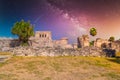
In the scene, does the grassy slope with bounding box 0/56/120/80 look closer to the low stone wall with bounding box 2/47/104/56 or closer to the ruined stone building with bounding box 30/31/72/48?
the low stone wall with bounding box 2/47/104/56

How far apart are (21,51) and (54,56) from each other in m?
8.30

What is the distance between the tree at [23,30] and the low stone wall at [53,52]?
34.2 ft

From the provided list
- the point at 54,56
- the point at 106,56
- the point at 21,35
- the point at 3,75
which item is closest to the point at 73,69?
the point at 3,75

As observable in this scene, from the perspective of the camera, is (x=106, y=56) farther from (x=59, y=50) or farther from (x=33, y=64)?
(x=33, y=64)

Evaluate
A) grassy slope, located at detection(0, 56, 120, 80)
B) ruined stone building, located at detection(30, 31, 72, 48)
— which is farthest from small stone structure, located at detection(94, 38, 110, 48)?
grassy slope, located at detection(0, 56, 120, 80)

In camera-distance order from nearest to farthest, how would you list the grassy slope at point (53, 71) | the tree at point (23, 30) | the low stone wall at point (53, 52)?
the grassy slope at point (53, 71), the low stone wall at point (53, 52), the tree at point (23, 30)

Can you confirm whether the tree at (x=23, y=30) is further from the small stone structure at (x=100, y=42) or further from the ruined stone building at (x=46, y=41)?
the small stone structure at (x=100, y=42)

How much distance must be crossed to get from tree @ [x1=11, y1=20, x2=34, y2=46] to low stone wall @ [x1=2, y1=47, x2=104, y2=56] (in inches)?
410

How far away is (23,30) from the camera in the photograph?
76125mm

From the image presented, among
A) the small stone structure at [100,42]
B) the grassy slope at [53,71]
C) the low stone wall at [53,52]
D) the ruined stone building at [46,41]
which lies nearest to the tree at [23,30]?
the ruined stone building at [46,41]

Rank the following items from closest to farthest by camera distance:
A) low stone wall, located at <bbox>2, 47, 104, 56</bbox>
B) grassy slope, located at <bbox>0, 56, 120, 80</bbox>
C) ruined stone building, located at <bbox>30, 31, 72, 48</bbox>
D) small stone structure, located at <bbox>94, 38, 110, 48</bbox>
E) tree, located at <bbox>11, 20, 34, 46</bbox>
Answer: grassy slope, located at <bbox>0, 56, 120, 80</bbox> → low stone wall, located at <bbox>2, 47, 104, 56</bbox> → tree, located at <bbox>11, 20, 34, 46</bbox> → ruined stone building, located at <bbox>30, 31, 72, 48</bbox> → small stone structure, located at <bbox>94, 38, 110, 48</bbox>

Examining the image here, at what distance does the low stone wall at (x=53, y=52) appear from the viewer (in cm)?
6191

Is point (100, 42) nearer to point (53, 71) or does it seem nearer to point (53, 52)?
point (53, 52)

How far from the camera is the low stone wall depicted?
6191cm
